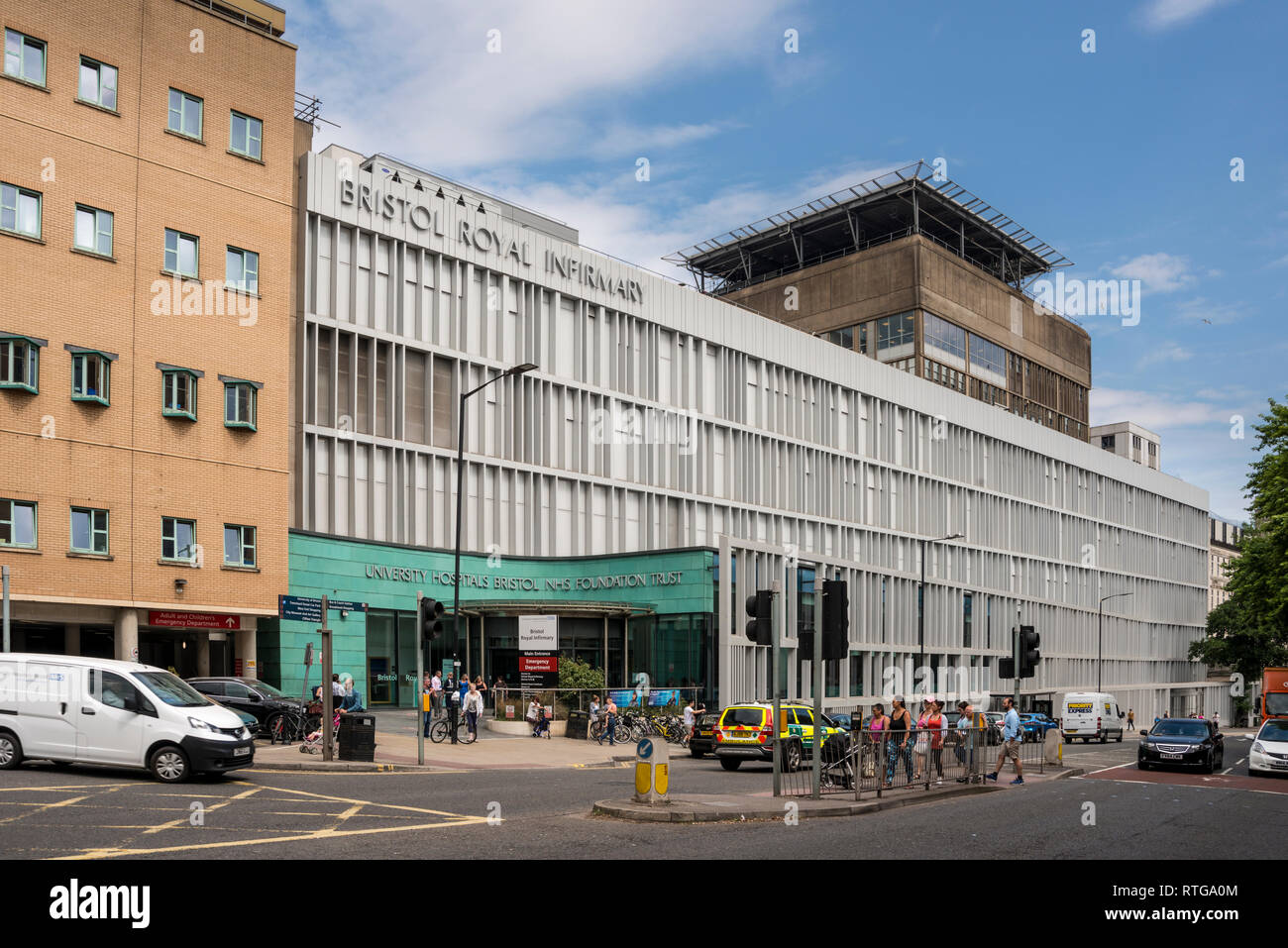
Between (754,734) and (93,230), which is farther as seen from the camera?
(93,230)

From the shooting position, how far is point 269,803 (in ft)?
55.1

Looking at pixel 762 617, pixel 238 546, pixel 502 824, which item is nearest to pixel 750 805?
pixel 762 617

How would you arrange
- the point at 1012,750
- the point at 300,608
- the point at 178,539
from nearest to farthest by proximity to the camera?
the point at 1012,750
the point at 300,608
the point at 178,539

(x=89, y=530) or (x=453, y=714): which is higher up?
(x=89, y=530)

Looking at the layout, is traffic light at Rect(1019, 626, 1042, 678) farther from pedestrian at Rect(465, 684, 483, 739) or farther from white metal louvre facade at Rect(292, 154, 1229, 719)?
white metal louvre facade at Rect(292, 154, 1229, 719)

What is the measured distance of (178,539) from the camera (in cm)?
3731

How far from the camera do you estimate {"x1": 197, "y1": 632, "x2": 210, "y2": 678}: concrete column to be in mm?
39062

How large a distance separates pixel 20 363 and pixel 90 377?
1945 millimetres

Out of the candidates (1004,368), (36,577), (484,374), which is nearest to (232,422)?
(36,577)

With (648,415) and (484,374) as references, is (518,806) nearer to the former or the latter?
(484,374)

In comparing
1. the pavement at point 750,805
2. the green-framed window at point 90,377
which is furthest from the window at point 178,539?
the pavement at point 750,805

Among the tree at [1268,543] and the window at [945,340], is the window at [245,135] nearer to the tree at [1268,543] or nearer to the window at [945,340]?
the tree at [1268,543]

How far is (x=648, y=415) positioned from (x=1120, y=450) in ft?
282

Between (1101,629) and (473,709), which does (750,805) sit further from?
(1101,629)
